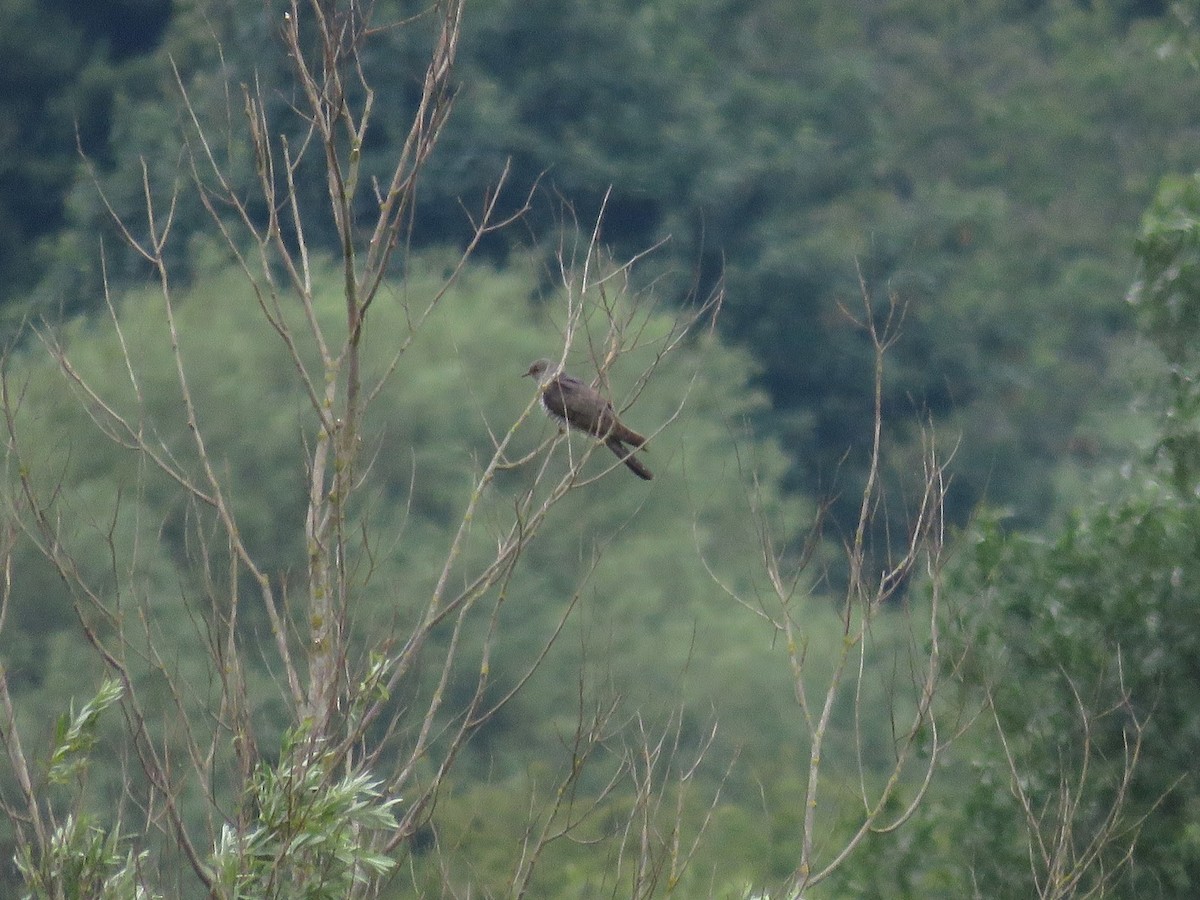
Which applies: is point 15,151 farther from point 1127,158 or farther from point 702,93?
point 1127,158

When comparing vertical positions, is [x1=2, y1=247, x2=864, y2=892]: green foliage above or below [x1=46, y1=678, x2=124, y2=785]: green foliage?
below

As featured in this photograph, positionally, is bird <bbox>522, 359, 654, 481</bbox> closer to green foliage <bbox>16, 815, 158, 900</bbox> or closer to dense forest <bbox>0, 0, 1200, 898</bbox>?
dense forest <bbox>0, 0, 1200, 898</bbox>

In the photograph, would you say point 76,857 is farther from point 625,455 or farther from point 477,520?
point 477,520

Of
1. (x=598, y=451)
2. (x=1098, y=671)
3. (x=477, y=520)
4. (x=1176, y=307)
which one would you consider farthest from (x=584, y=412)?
(x=477, y=520)

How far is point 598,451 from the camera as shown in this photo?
1362 centimetres

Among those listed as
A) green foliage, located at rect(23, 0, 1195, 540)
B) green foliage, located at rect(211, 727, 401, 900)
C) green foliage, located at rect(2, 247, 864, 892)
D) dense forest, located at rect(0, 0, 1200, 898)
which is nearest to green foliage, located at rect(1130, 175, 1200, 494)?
dense forest, located at rect(0, 0, 1200, 898)

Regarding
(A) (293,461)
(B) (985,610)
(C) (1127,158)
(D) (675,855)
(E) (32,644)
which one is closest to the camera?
(D) (675,855)

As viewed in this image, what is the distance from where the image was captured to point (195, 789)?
45.8 feet

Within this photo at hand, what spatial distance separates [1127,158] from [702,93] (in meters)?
6.59

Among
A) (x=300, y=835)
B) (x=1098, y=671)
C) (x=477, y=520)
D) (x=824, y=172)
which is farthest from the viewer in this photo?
(x=824, y=172)

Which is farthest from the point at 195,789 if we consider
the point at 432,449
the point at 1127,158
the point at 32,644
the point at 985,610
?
the point at 1127,158

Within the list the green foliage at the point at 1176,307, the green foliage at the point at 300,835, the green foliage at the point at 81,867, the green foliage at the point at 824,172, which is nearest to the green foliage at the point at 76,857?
the green foliage at the point at 81,867

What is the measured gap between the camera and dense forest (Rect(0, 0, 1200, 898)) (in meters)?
4.88

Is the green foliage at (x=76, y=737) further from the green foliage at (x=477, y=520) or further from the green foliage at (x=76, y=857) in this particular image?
the green foliage at (x=477, y=520)
